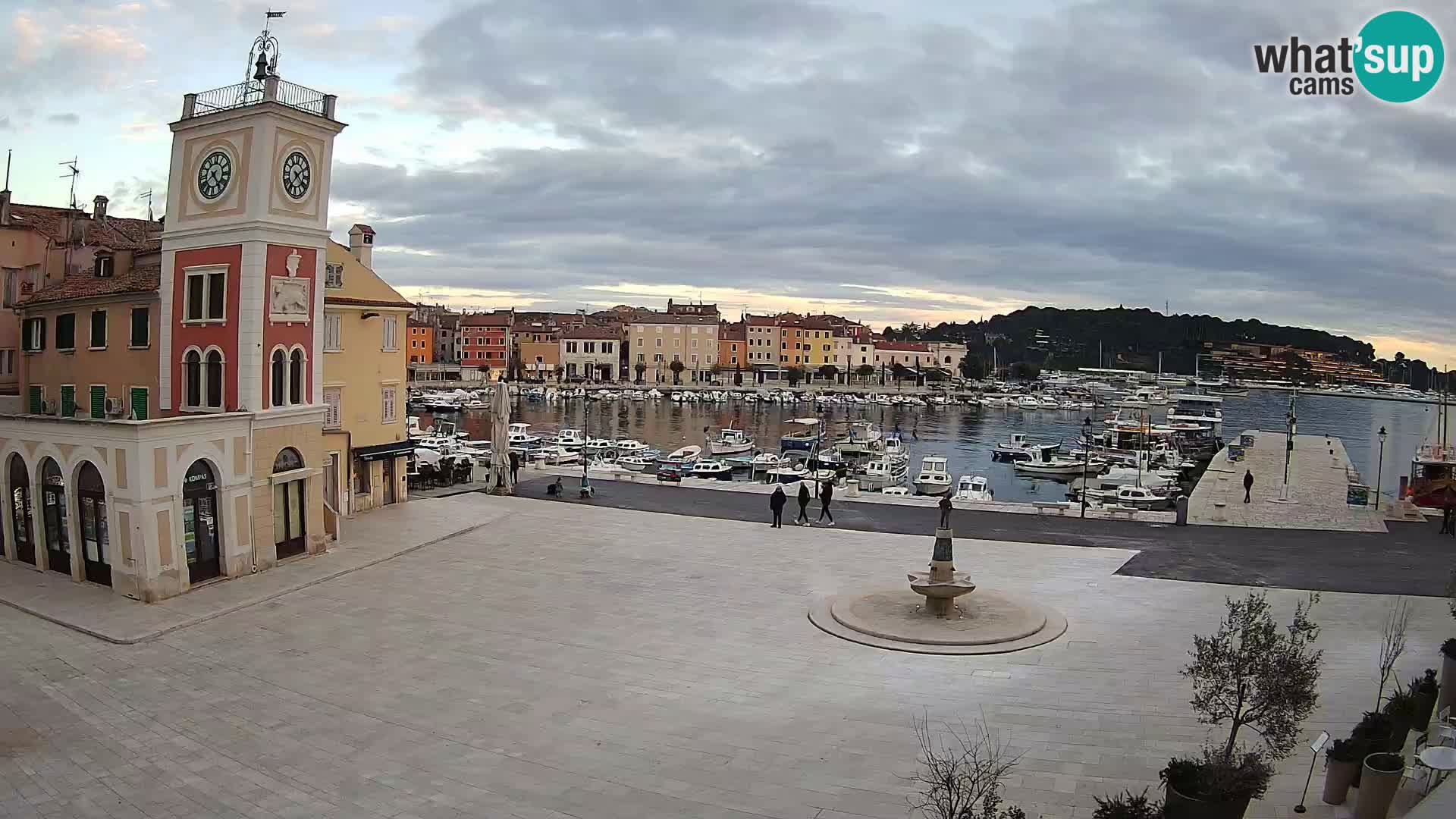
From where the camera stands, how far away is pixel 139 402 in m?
20.7

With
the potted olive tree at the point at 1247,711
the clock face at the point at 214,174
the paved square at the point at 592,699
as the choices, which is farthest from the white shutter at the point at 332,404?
the potted olive tree at the point at 1247,711

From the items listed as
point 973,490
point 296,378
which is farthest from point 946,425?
point 296,378

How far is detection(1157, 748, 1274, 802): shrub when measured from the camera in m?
7.04

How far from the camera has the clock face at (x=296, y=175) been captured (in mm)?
19000

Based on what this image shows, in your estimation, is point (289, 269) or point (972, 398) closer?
point (289, 269)

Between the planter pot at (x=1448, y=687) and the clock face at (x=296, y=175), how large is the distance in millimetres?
19512

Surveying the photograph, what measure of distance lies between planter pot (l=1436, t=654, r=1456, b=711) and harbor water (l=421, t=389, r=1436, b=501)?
132 feet

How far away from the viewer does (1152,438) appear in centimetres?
6800

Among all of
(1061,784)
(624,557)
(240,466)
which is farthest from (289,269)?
(1061,784)

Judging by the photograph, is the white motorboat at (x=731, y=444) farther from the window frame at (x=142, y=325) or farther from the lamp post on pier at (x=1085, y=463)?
the window frame at (x=142, y=325)

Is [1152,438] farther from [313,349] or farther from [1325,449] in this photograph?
[313,349]

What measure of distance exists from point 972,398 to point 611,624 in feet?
379

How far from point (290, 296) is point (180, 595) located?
6.13 meters

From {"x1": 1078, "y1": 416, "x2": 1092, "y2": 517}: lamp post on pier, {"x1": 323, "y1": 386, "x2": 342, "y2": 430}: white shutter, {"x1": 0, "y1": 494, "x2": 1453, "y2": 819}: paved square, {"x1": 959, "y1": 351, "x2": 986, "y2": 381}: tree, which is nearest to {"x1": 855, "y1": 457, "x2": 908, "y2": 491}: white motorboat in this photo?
{"x1": 1078, "y1": 416, "x2": 1092, "y2": 517}: lamp post on pier
